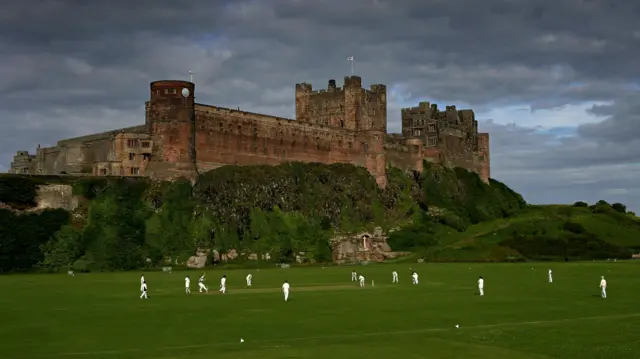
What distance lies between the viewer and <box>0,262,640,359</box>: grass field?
28172mm

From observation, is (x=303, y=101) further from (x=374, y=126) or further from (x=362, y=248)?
(x=362, y=248)

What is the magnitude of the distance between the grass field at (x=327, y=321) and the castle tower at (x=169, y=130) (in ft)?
123

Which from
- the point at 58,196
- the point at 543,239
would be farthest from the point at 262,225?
the point at 543,239

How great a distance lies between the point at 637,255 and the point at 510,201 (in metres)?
52.6

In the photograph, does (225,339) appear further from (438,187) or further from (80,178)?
(438,187)

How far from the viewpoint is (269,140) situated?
372 ft

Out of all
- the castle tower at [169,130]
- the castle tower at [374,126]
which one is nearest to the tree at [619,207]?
the castle tower at [374,126]

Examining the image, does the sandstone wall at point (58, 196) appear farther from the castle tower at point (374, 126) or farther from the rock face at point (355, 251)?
the castle tower at point (374, 126)

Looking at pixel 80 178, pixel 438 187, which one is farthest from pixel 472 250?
pixel 80 178

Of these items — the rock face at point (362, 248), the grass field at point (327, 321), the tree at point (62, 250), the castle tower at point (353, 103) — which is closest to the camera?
the grass field at point (327, 321)

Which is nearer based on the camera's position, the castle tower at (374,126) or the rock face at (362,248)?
the rock face at (362,248)

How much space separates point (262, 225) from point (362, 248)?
14393 mm

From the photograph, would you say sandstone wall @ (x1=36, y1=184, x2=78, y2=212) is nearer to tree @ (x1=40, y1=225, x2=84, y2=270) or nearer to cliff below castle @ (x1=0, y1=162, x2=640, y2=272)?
cliff below castle @ (x1=0, y1=162, x2=640, y2=272)

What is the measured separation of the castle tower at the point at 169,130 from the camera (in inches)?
3868
